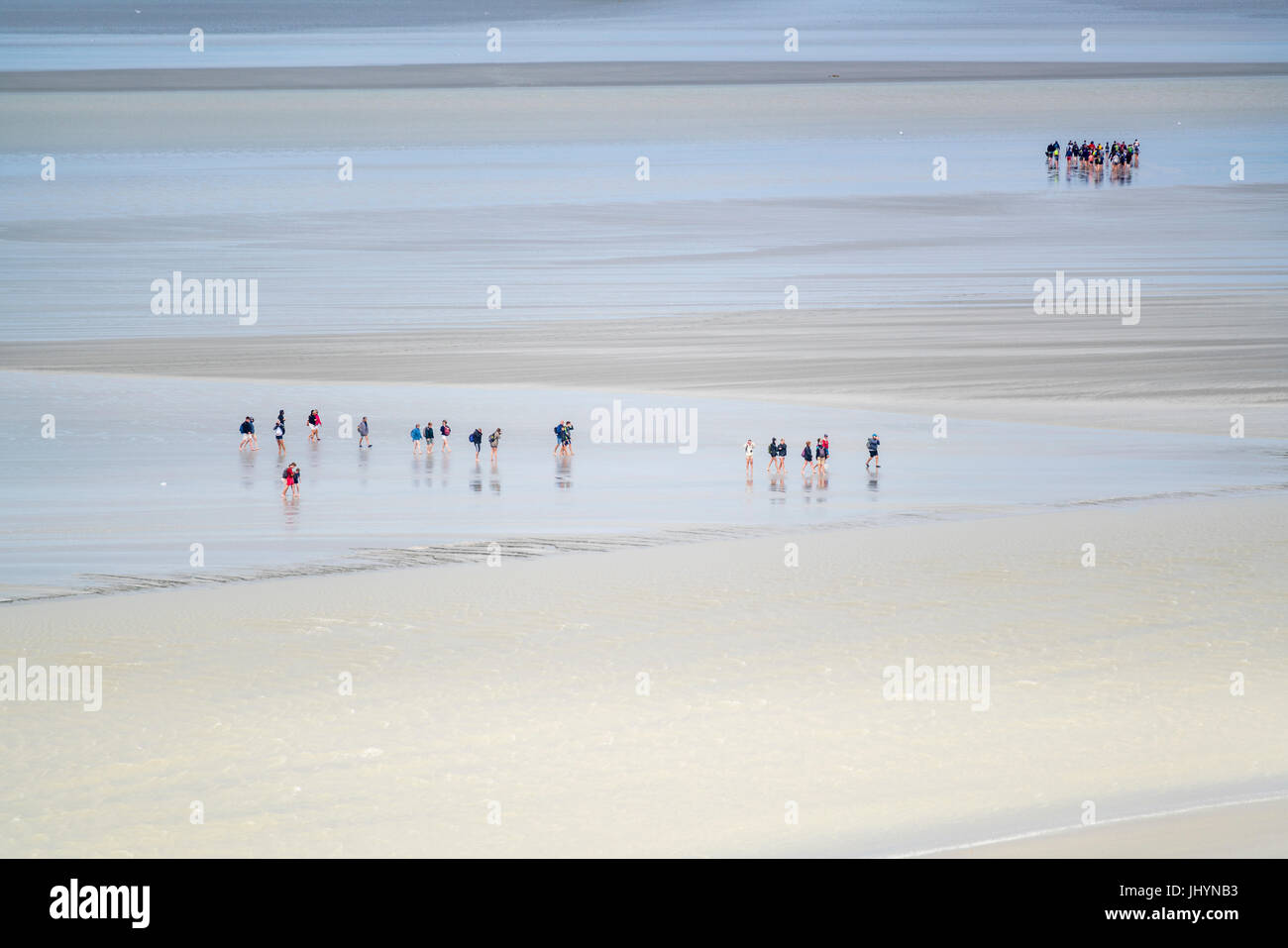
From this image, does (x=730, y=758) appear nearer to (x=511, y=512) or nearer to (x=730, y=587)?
(x=730, y=587)

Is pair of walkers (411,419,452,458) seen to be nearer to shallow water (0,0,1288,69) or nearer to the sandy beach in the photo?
the sandy beach

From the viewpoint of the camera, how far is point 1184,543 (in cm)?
1973

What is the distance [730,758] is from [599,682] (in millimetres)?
2170

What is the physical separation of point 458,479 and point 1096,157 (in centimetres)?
3680

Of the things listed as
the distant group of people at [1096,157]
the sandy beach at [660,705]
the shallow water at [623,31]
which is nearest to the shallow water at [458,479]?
the sandy beach at [660,705]

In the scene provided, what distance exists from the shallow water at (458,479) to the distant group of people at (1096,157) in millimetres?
28862

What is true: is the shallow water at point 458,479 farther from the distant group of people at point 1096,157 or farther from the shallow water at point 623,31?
the shallow water at point 623,31

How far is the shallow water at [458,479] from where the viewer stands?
20.0m

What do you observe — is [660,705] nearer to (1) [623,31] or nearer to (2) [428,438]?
(2) [428,438]

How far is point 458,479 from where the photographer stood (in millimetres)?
24031

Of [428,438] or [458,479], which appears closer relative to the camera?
[458,479]

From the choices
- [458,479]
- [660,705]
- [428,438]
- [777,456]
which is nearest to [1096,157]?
[777,456]

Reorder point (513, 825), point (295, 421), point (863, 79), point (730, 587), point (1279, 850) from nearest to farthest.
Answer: point (1279, 850)
point (513, 825)
point (730, 587)
point (295, 421)
point (863, 79)

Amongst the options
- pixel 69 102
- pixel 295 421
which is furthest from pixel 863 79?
pixel 295 421
